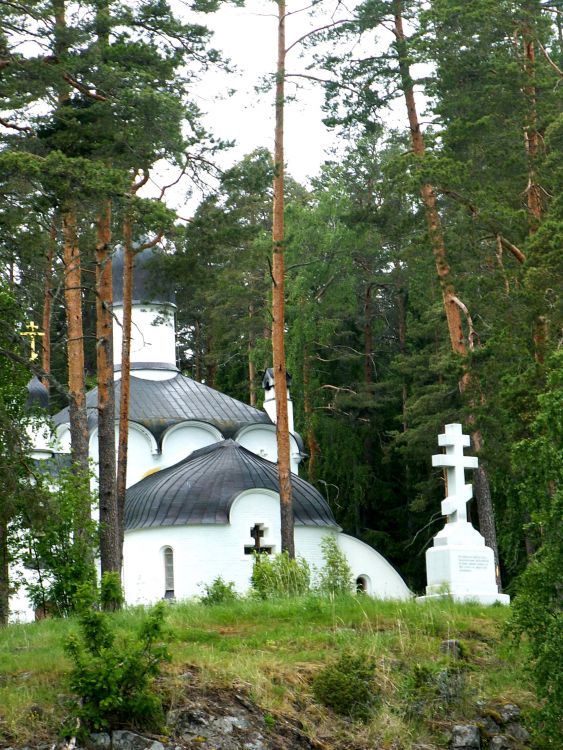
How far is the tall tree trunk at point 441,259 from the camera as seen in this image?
65.3 feet

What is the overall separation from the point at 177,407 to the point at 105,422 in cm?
1310

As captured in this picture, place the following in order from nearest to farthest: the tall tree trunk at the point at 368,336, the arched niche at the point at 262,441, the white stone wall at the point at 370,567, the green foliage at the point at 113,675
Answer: the green foliage at the point at 113,675, the white stone wall at the point at 370,567, the arched niche at the point at 262,441, the tall tree trunk at the point at 368,336

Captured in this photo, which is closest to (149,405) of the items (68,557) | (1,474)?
(68,557)

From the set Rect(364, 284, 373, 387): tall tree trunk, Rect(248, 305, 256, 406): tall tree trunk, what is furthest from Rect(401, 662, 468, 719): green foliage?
Rect(364, 284, 373, 387): tall tree trunk

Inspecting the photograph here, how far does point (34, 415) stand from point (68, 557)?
1.66 m

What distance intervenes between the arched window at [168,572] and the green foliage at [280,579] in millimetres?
8843

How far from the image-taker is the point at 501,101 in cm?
1992

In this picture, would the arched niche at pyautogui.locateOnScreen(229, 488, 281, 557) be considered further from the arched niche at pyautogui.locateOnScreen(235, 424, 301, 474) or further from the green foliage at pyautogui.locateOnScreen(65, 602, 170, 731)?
the green foliage at pyautogui.locateOnScreen(65, 602, 170, 731)

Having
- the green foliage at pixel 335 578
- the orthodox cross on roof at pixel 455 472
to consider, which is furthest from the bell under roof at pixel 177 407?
the orthodox cross on roof at pixel 455 472

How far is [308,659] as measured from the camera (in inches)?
426

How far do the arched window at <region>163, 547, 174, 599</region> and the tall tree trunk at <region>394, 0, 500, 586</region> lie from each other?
658 centimetres

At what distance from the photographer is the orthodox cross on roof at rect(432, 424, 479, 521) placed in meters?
14.2

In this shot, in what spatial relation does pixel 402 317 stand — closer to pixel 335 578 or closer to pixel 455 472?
pixel 335 578

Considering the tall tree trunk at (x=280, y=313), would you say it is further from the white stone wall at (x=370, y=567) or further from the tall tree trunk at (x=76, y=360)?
the white stone wall at (x=370, y=567)
